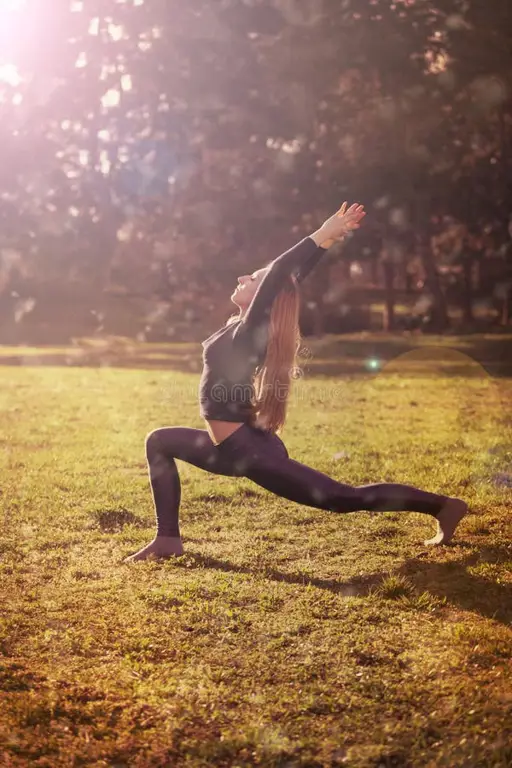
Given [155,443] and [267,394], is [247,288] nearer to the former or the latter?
[267,394]

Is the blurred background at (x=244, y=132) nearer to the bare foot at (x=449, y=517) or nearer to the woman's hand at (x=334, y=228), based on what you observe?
the woman's hand at (x=334, y=228)

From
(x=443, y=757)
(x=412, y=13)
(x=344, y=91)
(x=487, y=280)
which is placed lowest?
(x=443, y=757)

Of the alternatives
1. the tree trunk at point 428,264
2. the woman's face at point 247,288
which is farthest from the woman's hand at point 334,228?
the tree trunk at point 428,264

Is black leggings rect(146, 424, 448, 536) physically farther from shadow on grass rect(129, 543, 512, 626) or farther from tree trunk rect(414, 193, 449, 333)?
tree trunk rect(414, 193, 449, 333)

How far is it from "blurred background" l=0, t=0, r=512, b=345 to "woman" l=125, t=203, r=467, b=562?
23.0m

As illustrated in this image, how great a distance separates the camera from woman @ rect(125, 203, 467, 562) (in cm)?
513

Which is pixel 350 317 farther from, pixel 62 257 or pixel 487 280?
pixel 62 257

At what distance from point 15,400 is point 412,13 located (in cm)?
1881

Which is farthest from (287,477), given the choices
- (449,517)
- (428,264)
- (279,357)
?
(428,264)

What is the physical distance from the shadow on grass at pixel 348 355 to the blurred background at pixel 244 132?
140 inches

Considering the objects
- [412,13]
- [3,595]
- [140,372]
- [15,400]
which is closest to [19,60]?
[412,13]

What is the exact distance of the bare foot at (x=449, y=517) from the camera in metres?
5.59

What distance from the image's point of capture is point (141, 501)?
7320 millimetres

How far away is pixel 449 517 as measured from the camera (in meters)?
5.64
